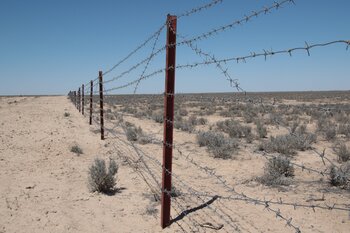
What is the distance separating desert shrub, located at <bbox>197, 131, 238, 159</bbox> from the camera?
30.7 ft

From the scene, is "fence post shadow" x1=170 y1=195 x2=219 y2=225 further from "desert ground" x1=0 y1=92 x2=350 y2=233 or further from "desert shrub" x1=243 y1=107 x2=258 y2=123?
"desert shrub" x1=243 y1=107 x2=258 y2=123

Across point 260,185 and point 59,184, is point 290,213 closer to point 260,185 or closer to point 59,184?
point 260,185

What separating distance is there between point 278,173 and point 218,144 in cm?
356

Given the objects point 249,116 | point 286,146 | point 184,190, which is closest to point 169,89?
point 184,190

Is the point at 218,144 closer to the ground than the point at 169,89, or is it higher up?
A: closer to the ground

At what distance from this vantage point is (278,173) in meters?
6.98

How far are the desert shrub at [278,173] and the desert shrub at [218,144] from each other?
5.68 feet

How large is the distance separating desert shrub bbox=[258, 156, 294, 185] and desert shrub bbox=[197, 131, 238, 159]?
1730mm

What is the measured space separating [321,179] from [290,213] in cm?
208

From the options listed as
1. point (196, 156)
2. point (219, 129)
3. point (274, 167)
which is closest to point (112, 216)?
point (274, 167)

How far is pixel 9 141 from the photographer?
11180 millimetres

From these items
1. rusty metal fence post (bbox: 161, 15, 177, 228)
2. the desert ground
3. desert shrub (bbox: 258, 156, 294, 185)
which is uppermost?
rusty metal fence post (bbox: 161, 15, 177, 228)

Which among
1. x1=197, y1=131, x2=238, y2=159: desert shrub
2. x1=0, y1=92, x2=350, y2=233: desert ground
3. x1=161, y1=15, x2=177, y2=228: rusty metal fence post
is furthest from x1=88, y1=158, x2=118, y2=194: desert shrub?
x1=197, y1=131, x2=238, y2=159: desert shrub

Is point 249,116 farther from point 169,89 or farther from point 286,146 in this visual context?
point 169,89
